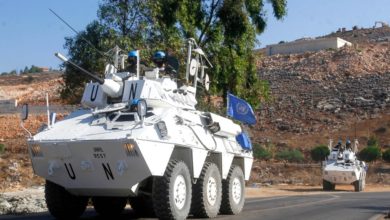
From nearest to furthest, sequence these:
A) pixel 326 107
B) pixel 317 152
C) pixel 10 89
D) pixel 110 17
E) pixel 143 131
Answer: pixel 143 131 < pixel 110 17 < pixel 317 152 < pixel 326 107 < pixel 10 89

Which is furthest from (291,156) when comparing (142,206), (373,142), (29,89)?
(29,89)

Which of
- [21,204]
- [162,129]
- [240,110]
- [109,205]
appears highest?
[240,110]

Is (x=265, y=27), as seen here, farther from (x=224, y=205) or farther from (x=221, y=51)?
(x=224, y=205)

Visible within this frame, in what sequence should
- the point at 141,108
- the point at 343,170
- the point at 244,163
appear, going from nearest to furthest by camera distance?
the point at 141,108
the point at 244,163
the point at 343,170

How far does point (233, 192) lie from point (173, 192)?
11.6 feet

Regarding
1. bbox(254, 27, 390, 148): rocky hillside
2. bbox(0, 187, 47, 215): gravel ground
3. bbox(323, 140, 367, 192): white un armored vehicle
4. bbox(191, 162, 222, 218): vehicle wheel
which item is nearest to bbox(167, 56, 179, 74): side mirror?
bbox(191, 162, 222, 218): vehicle wheel

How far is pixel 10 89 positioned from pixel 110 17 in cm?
6871

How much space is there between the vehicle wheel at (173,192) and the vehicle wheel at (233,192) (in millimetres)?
2562

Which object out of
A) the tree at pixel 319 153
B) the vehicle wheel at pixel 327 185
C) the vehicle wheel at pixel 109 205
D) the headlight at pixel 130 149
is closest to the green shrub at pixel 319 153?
the tree at pixel 319 153

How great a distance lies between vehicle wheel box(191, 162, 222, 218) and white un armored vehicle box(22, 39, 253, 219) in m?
0.02

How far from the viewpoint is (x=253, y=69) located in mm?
29297

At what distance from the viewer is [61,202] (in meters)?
12.7

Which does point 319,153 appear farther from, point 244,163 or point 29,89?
point 29,89

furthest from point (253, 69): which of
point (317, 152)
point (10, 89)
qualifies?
point (10, 89)
